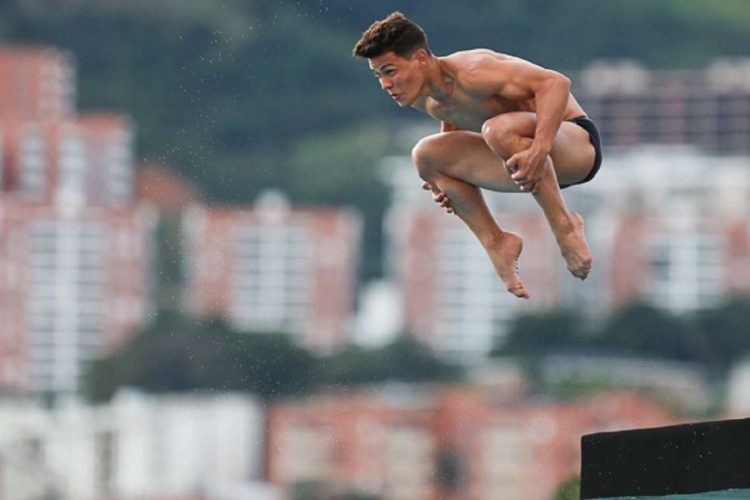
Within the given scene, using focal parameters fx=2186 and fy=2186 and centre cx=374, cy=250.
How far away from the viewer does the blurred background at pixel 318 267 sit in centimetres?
10475

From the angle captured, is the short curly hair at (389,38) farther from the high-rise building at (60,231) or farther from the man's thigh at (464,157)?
the high-rise building at (60,231)

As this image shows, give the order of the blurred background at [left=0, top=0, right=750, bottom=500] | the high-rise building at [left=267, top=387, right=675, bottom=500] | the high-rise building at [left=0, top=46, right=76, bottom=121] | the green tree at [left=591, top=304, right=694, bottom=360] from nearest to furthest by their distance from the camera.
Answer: the high-rise building at [left=267, top=387, right=675, bottom=500], the blurred background at [left=0, top=0, right=750, bottom=500], the green tree at [left=591, top=304, right=694, bottom=360], the high-rise building at [left=0, top=46, right=76, bottom=121]

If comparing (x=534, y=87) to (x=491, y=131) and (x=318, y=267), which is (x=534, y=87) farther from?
(x=318, y=267)

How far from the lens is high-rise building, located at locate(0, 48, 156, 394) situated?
112438mm

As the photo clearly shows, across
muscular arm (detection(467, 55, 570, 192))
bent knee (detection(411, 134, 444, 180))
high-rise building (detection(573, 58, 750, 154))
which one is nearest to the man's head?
muscular arm (detection(467, 55, 570, 192))

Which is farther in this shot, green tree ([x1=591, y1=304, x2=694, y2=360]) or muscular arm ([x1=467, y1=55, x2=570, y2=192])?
green tree ([x1=591, y1=304, x2=694, y2=360])

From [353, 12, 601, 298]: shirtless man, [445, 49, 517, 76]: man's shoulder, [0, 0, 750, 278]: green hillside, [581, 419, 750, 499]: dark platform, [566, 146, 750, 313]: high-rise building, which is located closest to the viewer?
[581, 419, 750, 499]: dark platform

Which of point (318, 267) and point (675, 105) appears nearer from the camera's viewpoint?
point (318, 267)

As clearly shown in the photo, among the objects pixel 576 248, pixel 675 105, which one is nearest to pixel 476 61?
pixel 576 248

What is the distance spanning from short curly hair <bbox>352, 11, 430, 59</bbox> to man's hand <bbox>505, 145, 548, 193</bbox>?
81 centimetres

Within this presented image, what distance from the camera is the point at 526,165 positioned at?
11648mm

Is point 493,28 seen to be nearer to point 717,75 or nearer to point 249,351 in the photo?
point 717,75

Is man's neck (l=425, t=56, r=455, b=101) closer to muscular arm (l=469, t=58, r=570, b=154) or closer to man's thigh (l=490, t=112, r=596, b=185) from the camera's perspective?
muscular arm (l=469, t=58, r=570, b=154)

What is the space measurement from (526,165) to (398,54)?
90cm
